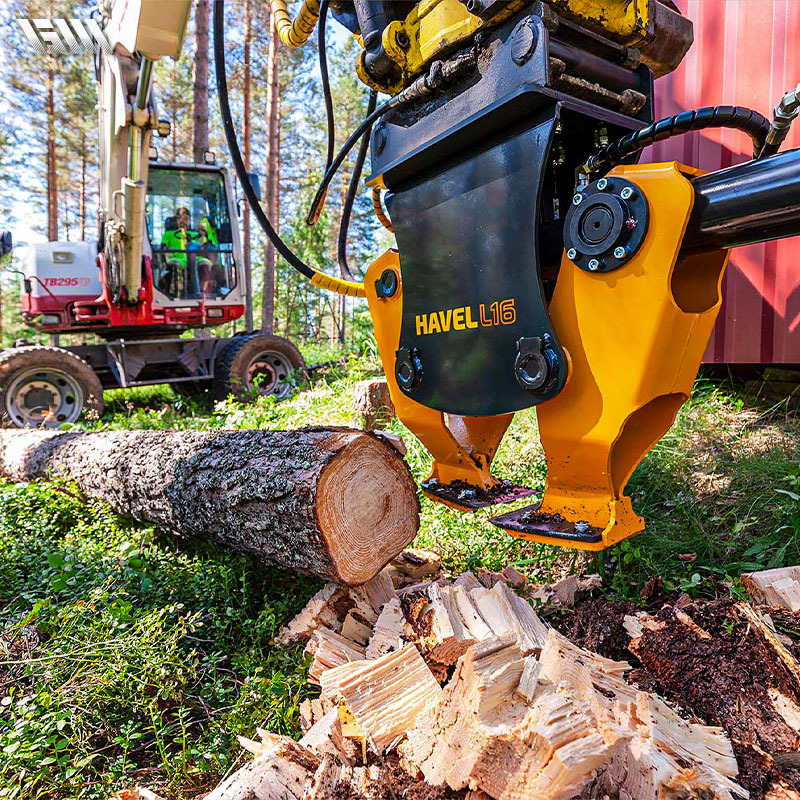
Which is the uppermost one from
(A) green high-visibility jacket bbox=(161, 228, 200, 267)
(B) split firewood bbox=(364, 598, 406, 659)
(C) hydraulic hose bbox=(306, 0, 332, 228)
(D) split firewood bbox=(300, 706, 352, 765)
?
(A) green high-visibility jacket bbox=(161, 228, 200, 267)

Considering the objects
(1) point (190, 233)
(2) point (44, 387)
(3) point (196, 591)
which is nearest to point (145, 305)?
(1) point (190, 233)

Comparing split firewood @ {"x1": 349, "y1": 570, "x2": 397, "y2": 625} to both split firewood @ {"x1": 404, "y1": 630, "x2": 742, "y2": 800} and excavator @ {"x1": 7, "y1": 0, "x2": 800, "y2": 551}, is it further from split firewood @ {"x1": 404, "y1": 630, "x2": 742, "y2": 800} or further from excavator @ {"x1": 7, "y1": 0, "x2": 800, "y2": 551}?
split firewood @ {"x1": 404, "y1": 630, "x2": 742, "y2": 800}

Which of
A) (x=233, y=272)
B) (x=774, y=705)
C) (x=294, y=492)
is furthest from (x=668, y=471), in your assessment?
(x=233, y=272)

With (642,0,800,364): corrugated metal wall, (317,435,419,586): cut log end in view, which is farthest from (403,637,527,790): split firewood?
(642,0,800,364): corrugated metal wall

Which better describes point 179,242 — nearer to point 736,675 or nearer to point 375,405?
point 375,405

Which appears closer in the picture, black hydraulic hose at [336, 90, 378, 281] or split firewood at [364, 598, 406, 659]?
split firewood at [364, 598, 406, 659]

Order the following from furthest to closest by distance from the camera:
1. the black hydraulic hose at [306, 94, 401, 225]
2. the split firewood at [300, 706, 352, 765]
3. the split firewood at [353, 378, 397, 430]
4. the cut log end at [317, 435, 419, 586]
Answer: the split firewood at [353, 378, 397, 430] < the cut log end at [317, 435, 419, 586] < the black hydraulic hose at [306, 94, 401, 225] < the split firewood at [300, 706, 352, 765]

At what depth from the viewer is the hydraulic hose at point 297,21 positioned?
2.53m

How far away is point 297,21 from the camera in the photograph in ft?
8.48

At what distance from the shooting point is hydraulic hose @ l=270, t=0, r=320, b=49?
2.53 metres

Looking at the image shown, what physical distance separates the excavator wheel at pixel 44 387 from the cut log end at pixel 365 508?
18.0ft

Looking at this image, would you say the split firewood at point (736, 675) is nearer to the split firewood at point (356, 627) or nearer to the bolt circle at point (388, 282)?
the split firewood at point (356, 627)

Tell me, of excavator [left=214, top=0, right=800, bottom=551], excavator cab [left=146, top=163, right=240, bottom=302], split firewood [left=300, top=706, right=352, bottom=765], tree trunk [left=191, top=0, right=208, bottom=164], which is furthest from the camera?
tree trunk [left=191, top=0, right=208, bottom=164]

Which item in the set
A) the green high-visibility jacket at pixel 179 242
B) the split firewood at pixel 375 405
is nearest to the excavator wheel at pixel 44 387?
the green high-visibility jacket at pixel 179 242
